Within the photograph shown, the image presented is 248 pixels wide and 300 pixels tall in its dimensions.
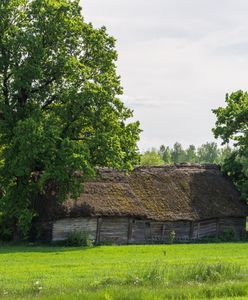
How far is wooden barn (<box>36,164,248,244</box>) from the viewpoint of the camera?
4569 centimetres

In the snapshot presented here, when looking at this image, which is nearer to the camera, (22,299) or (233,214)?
(22,299)

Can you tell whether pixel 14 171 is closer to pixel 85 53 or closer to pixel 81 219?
pixel 81 219

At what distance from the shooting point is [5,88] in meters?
43.8

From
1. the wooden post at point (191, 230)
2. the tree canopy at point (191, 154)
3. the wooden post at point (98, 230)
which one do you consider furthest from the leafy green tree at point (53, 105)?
the tree canopy at point (191, 154)

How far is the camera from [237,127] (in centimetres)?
5603

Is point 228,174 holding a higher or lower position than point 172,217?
higher

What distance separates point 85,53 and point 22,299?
2950cm

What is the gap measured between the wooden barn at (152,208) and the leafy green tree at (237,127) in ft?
4.81

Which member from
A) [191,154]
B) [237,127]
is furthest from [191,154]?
[237,127]

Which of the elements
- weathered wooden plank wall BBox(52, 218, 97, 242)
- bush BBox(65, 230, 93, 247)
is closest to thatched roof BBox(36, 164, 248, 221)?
weathered wooden plank wall BBox(52, 218, 97, 242)

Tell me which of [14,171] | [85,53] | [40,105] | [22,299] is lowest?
[22,299]

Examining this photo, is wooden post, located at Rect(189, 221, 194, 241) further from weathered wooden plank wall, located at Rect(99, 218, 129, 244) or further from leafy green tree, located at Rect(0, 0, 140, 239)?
leafy green tree, located at Rect(0, 0, 140, 239)

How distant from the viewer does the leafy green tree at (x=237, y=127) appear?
55.2 meters

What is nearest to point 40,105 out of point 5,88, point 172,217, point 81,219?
point 5,88
